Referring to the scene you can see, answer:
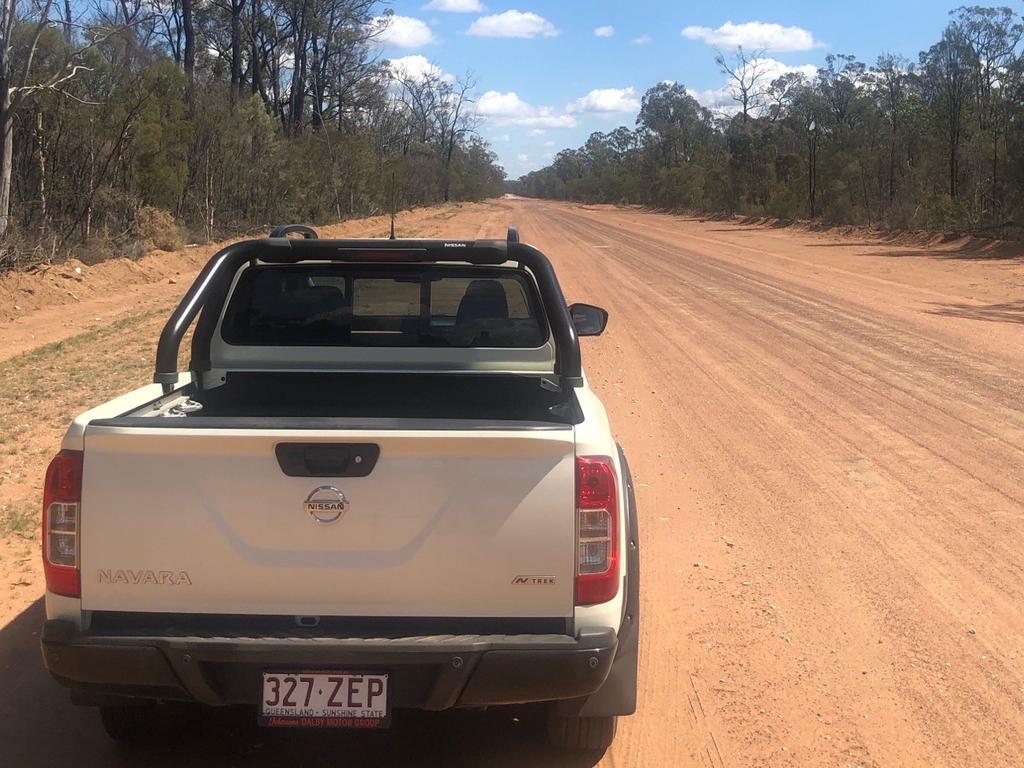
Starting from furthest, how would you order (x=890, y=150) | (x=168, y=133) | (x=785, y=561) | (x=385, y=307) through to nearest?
(x=890, y=150) < (x=168, y=133) < (x=785, y=561) < (x=385, y=307)

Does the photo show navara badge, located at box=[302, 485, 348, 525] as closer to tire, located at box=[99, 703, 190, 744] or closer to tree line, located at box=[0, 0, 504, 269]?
tire, located at box=[99, 703, 190, 744]

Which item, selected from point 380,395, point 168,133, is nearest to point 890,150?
Result: point 168,133

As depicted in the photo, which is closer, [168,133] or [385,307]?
[385,307]

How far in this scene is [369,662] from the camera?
2615 millimetres

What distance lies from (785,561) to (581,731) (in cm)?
221

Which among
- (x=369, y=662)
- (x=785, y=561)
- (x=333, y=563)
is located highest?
(x=333, y=563)

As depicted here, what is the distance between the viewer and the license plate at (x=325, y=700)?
265 cm

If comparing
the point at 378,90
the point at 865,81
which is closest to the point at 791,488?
the point at 865,81

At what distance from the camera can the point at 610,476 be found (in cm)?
267

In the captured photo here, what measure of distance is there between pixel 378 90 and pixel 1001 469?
58619 mm

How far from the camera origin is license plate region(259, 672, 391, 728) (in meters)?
2.65

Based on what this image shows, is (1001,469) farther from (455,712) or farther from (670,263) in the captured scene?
(670,263)

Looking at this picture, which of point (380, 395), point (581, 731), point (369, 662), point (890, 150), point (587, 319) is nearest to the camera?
point (369, 662)

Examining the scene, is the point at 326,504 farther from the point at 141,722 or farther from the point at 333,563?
the point at 141,722
